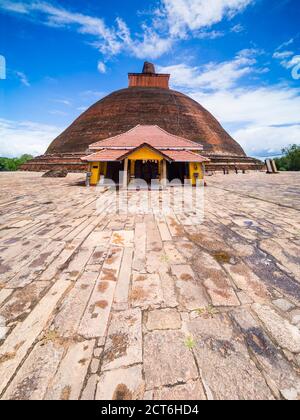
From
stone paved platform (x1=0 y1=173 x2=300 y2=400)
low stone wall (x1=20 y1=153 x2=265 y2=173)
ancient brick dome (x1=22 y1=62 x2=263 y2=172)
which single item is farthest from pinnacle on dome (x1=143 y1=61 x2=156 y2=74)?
stone paved platform (x1=0 y1=173 x2=300 y2=400)

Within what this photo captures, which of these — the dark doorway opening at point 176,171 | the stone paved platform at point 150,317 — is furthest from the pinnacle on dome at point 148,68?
the stone paved platform at point 150,317

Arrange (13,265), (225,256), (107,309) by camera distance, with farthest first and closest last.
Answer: (225,256) → (13,265) → (107,309)

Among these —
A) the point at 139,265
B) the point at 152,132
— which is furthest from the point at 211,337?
the point at 152,132

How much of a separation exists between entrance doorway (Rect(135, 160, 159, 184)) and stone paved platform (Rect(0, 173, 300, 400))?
13.6 meters

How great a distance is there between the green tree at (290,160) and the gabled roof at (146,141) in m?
38.5

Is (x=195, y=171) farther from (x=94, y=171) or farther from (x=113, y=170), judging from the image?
(x=94, y=171)

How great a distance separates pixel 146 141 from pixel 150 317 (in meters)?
14.7

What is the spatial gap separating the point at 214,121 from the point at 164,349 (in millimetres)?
38993

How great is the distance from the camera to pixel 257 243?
11.5 ft

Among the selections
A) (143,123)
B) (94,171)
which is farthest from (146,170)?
(143,123)

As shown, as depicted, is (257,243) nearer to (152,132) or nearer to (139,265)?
(139,265)

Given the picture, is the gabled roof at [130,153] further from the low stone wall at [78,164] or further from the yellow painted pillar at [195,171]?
the low stone wall at [78,164]

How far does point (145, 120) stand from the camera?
2936 cm

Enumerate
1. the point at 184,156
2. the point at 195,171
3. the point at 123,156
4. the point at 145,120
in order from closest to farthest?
1. the point at 123,156
2. the point at 184,156
3. the point at 195,171
4. the point at 145,120
